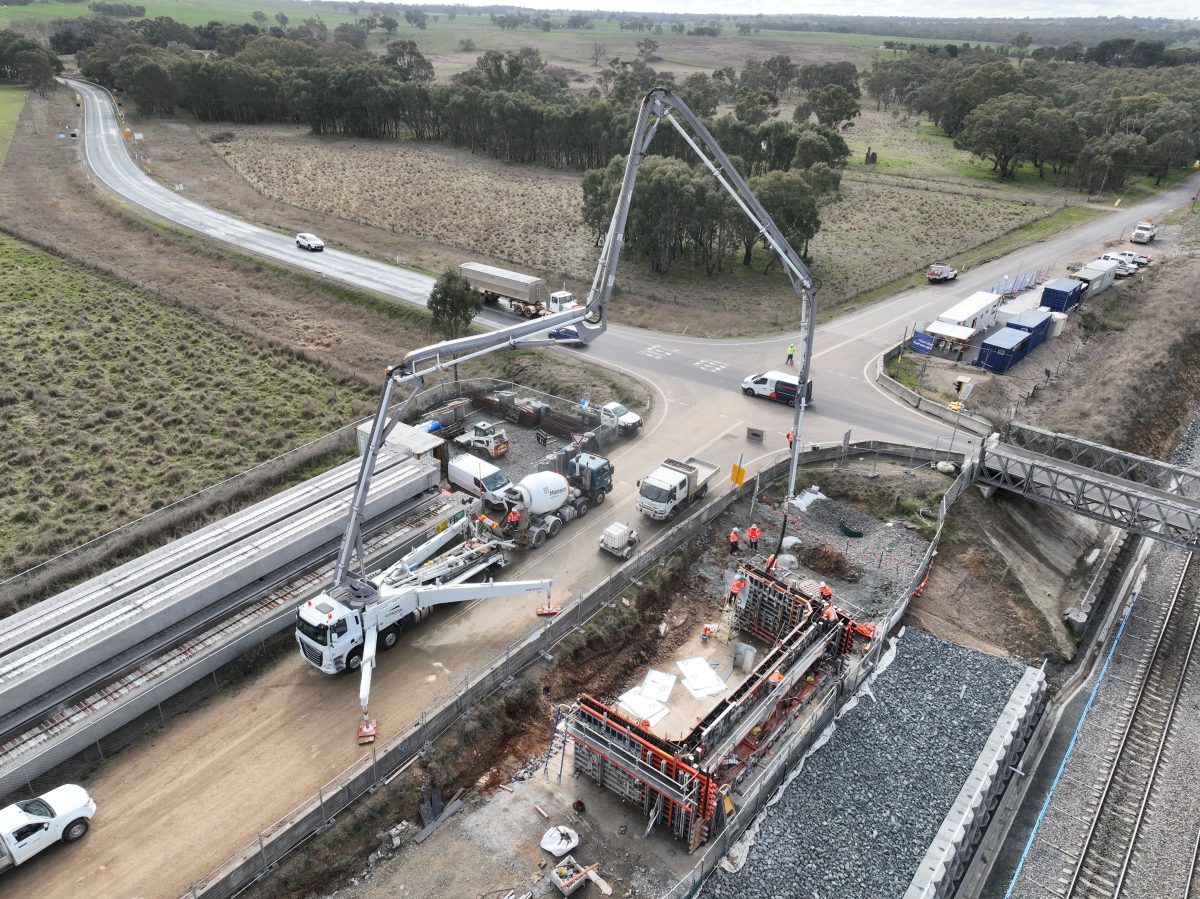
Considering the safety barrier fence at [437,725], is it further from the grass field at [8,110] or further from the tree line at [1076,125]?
the grass field at [8,110]

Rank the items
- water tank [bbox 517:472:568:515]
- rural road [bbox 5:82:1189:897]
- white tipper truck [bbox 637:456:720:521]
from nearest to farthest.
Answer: rural road [bbox 5:82:1189:897], water tank [bbox 517:472:568:515], white tipper truck [bbox 637:456:720:521]

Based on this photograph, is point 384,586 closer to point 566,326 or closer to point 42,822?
point 42,822

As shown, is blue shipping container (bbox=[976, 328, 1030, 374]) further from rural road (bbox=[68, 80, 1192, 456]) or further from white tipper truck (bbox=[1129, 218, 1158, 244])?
white tipper truck (bbox=[1129, 218, 1158, 244])

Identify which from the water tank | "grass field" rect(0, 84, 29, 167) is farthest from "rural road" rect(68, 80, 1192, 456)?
"grass field" rect(0, 84, 29, 167)

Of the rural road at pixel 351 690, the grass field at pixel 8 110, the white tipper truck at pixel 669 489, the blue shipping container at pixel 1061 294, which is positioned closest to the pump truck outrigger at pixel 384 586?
the rural road at pixel 351 690

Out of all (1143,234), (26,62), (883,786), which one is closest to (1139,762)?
(883,786)

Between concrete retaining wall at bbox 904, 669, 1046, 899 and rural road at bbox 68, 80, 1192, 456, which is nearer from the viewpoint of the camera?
concrete retaining wall at bbox 904, 669, 1046, 899

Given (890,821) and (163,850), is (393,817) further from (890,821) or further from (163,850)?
(890,821)
